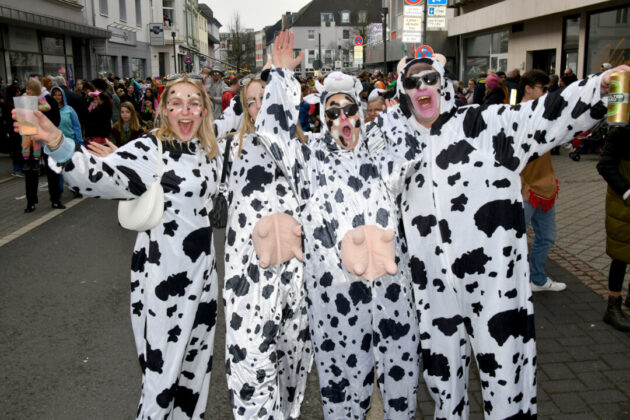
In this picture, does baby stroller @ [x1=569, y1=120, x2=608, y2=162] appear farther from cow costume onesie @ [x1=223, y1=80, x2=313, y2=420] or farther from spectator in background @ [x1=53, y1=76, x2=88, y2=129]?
cow costume onesie @ [x1=223, y1=80, x2=313, y2=420]

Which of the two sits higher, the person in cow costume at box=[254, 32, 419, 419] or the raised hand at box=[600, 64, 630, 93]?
the raised hand at box=[600, 64, 630, 93]

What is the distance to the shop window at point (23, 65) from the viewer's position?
19.9m

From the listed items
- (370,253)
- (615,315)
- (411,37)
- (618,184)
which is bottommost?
(615,315)

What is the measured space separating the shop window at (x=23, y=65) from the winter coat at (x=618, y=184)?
1947 centimetres

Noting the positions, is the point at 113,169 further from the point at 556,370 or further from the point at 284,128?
the point at 556,370

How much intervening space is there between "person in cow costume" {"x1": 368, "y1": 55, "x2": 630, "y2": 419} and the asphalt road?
1.19 m

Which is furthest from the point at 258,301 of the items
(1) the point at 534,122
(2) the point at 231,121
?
(1) the point at 534,122

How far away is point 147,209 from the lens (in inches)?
117

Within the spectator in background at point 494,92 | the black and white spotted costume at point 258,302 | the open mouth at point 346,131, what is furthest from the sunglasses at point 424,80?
the spectator in background at point 494,92

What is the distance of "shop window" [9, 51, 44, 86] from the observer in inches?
784

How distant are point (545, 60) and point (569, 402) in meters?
18.7

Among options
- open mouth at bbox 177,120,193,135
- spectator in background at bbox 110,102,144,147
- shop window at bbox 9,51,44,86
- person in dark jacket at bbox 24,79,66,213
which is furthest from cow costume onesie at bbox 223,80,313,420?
shop window at bbox 9,51,44,86

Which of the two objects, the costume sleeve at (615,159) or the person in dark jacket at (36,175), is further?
the person in dark jacket at (36,175)

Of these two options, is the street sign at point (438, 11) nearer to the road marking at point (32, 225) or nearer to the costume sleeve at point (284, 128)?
the road marking at point (32, 225)
